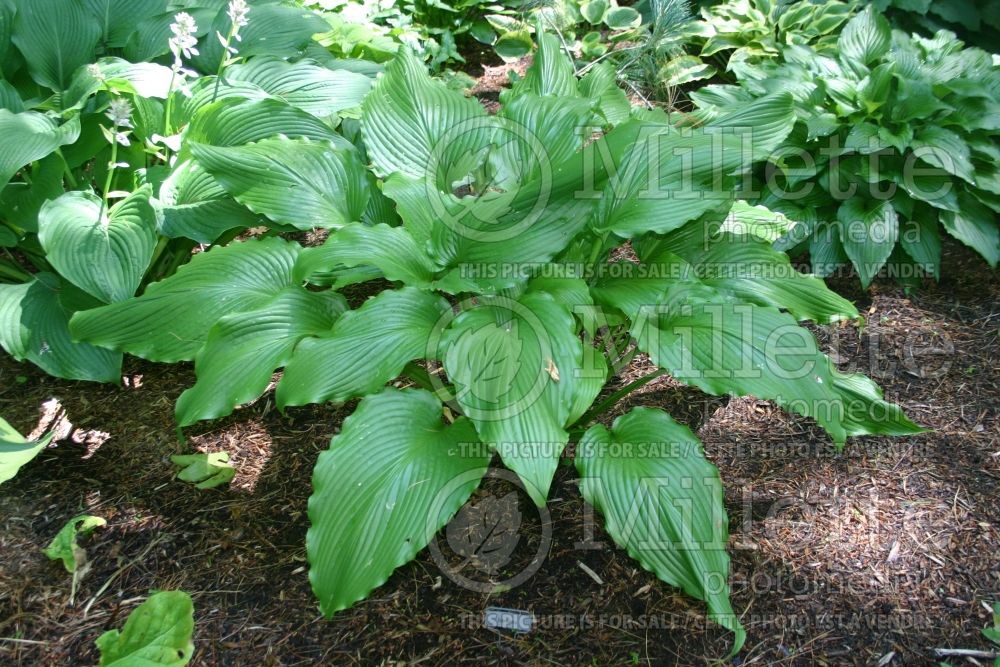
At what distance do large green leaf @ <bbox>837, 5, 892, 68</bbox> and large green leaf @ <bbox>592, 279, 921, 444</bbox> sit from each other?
1.92 m

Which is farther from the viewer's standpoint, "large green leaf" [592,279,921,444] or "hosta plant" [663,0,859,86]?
"hosta plant" [663,0,859,86]

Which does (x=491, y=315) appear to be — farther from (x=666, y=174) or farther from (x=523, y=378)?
(x=666, y=174)

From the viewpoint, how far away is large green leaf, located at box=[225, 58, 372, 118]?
270 centimetres

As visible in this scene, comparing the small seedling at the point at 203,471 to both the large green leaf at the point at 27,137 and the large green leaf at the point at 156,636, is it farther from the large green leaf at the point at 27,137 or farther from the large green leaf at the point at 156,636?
the large green leaf at the point at 27,137

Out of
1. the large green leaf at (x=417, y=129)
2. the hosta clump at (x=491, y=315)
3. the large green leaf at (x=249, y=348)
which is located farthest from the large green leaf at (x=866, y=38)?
the large green leaf at (x=249, y=348)

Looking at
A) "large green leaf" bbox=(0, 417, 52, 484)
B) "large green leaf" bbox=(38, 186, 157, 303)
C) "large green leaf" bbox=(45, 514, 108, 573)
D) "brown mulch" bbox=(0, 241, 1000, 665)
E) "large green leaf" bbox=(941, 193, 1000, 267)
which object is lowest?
"brown mulch" bbox=(0, 241, 1000, 665)

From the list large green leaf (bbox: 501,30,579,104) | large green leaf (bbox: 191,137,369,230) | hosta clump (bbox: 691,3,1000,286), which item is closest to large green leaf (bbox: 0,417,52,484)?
large green leaf (bbox: 191,137,369,230)

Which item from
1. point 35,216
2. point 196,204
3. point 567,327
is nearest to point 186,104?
point 196,204

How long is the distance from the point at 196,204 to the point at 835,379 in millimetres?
1969

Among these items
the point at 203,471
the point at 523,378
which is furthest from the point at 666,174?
the point at 203,471

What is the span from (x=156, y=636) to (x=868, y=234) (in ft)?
8.75

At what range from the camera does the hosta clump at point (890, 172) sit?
2857 mm

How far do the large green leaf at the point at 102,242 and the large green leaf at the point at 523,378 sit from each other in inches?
41.1

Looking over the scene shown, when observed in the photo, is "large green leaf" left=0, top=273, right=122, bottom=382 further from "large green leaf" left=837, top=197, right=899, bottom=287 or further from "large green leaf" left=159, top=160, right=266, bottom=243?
"large green leaf" left=837, top=197, right=899, bottom=287
